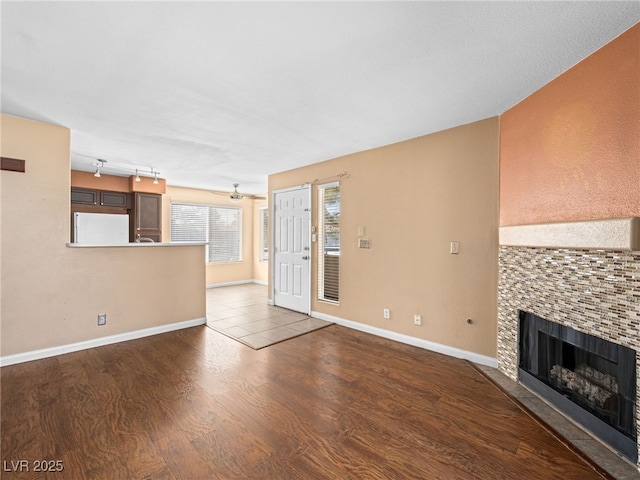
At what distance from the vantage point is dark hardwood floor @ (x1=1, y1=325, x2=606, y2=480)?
5.63 feet

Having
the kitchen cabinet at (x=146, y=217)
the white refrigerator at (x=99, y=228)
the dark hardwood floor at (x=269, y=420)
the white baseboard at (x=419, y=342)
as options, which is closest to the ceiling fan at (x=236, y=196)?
the kitchen cabinet at (x=146, y=217)

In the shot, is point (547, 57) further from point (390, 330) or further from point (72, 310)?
point (72, 310)

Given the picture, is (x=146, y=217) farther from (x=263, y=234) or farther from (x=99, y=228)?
(x=263, y=234)

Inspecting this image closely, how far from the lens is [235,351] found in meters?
3.41

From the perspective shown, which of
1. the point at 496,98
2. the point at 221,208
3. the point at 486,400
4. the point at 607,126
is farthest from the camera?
the point at 221,208

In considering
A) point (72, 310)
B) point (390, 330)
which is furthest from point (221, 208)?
point (390, 330)

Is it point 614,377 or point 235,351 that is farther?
point 235,351

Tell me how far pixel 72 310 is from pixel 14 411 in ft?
4.59

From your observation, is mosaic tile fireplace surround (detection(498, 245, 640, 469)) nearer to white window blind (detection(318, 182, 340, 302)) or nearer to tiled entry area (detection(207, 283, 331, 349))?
white window blind (detection(318, 182, 340, 302))

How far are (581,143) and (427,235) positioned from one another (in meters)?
1.66

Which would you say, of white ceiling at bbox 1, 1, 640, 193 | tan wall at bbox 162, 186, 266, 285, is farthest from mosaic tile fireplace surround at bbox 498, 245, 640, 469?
tan wall at bbox 162, 186, 266, 285

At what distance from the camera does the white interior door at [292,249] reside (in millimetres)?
4938

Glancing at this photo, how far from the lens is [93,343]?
352 centimetres

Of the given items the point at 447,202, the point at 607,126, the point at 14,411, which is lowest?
the point at 14,411
